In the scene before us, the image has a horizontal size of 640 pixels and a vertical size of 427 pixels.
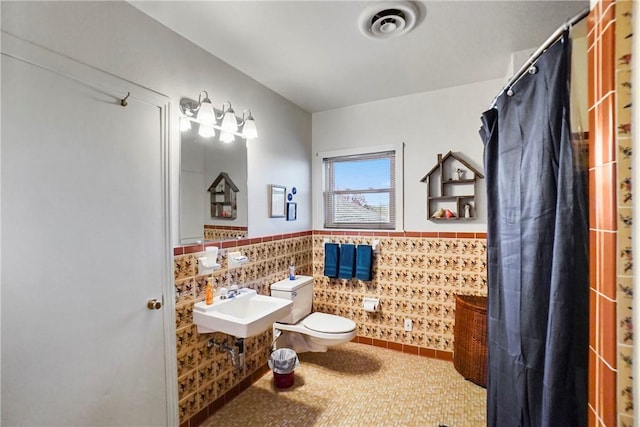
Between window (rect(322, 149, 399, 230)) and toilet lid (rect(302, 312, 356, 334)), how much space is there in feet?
3.23

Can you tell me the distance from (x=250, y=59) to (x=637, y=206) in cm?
225

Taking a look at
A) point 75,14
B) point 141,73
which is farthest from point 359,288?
point 75,14

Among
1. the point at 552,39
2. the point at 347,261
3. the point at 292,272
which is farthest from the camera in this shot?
the point at 347,261

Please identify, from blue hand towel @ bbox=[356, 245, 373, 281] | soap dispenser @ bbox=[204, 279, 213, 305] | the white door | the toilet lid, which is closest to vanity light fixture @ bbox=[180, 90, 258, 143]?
the white door

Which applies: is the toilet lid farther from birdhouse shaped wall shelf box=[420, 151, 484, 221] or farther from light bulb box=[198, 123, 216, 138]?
light bulb box=[198, 123, 216, 138]

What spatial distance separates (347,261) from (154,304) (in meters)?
1.83

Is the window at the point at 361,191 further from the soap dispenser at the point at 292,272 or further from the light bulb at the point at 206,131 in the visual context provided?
the light bulb at the point at 206,131

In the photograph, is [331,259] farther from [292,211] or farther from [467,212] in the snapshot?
[467,212]

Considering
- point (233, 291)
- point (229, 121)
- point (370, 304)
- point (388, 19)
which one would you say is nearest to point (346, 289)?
point (370, 304)

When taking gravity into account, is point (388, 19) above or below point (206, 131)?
above

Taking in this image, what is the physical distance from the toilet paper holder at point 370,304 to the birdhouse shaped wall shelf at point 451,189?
982 mm

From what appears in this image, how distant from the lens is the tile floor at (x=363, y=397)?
197 centimetres

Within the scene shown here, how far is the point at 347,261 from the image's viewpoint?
305cm

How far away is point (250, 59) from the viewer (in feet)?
7.17
